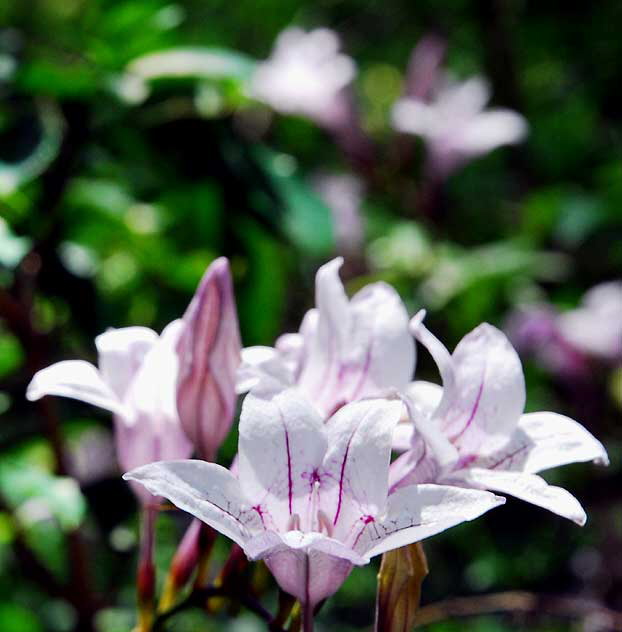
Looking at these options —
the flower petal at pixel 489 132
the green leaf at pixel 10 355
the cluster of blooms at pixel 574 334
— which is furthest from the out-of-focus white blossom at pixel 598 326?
the green leaf at pixel 10 355

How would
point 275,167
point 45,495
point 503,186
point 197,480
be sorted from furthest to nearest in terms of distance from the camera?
point 503,186
point 275,167
point 45,495
point 197,480

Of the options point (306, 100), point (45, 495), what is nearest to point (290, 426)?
point (45, 495)

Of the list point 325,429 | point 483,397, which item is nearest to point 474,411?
point 483,397

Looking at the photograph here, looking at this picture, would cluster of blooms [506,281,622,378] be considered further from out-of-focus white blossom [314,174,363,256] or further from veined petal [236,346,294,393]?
veined petal [236,346,294,393]

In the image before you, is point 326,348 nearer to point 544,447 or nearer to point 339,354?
point 339,354

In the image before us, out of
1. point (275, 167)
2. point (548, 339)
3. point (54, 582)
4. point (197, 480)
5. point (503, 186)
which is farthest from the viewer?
point (503, 186)

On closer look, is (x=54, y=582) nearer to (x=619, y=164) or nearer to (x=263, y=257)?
(x=263, y=257)
